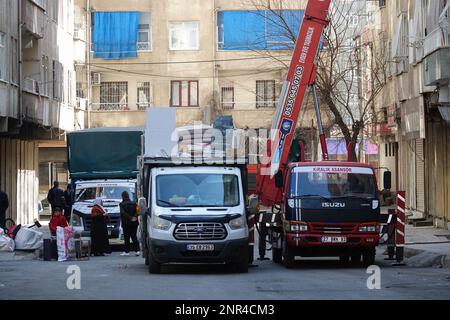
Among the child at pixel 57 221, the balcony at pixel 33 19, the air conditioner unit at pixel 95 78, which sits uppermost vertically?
the balcony at pixel 33 19

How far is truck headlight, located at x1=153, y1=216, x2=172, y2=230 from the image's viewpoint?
2070 cm

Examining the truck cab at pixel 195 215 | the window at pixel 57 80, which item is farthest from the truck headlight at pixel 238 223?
the window at pixel 57 80

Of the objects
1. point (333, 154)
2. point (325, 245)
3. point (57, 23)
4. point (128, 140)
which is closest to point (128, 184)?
point (128, 140)

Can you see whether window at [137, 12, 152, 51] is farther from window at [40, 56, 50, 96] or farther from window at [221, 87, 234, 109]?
window at [40, 56, 50, 96]

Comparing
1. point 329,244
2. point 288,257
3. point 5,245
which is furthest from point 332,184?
point 5,245

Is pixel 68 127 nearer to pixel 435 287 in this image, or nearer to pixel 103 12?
pixel 103 12

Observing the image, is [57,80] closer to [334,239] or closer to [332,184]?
[332,184]

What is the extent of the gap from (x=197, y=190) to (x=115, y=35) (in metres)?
41.6

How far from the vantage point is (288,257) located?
22.3 meters

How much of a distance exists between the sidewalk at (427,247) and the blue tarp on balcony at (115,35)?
31018 mm

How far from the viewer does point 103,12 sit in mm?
62000

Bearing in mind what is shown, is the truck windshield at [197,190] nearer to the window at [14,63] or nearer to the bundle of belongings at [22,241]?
the bundle of belongings at [22,241]

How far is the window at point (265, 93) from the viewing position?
202 feet

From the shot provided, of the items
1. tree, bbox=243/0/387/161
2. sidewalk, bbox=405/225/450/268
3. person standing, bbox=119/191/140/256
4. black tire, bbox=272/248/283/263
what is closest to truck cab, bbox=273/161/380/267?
black tire, bbox=272/248/283/263
